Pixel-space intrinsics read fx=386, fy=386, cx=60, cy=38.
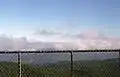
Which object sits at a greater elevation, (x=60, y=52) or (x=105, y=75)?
(x=60, y=52)

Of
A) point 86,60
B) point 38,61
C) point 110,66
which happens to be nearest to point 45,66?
point 38,61

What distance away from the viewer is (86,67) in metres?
14.3

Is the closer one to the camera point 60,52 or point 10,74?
point 60,52

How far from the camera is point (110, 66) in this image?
14484mm

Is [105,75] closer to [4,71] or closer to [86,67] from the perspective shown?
[86,67]

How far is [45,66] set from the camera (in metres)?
14.1

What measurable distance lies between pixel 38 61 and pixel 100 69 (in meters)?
2.35

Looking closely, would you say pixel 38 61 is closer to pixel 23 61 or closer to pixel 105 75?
pixel 23 61

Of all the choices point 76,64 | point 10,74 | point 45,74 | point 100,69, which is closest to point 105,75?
point 100,69

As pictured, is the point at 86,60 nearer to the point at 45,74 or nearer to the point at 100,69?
the point at 100,69

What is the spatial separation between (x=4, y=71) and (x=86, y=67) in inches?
130

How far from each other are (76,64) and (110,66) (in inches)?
52.0

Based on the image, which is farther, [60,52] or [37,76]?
[37,76]

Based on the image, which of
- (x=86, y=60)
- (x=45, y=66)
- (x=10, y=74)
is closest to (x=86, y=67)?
(x=86, y=60)
